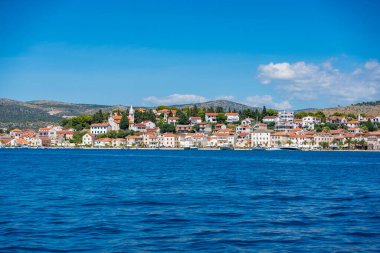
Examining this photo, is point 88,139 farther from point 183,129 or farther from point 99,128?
point 183,129

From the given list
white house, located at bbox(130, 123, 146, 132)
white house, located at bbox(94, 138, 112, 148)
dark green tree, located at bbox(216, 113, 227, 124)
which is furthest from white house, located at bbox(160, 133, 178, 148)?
dark green tree, located at bbox(216, 113, 227, 124)

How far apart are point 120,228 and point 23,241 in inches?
106

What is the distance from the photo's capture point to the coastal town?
131 meters

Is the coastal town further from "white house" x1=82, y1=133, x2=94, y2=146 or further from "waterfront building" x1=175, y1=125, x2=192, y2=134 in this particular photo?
"white house" x1=82, y1=133, x2=94, y2=146

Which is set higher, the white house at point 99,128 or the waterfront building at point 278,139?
the white house at point 99,128

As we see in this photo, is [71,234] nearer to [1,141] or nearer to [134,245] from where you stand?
[134,245]

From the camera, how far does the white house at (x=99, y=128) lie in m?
146

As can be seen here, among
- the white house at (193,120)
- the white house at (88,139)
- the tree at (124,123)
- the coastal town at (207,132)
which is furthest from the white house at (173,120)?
the white house at (88,139)

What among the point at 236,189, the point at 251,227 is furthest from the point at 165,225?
the point at 236,189

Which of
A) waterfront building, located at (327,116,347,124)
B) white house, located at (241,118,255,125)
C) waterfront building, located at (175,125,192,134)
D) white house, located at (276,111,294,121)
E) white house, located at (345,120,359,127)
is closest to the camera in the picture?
white house, located at (345,120,359,127)

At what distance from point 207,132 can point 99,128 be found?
29220mm

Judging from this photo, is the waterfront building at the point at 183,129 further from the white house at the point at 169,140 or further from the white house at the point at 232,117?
the white house at the point at 232,117

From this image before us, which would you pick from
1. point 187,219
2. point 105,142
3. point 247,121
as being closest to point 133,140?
point 105,142

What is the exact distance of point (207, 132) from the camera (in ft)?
478
